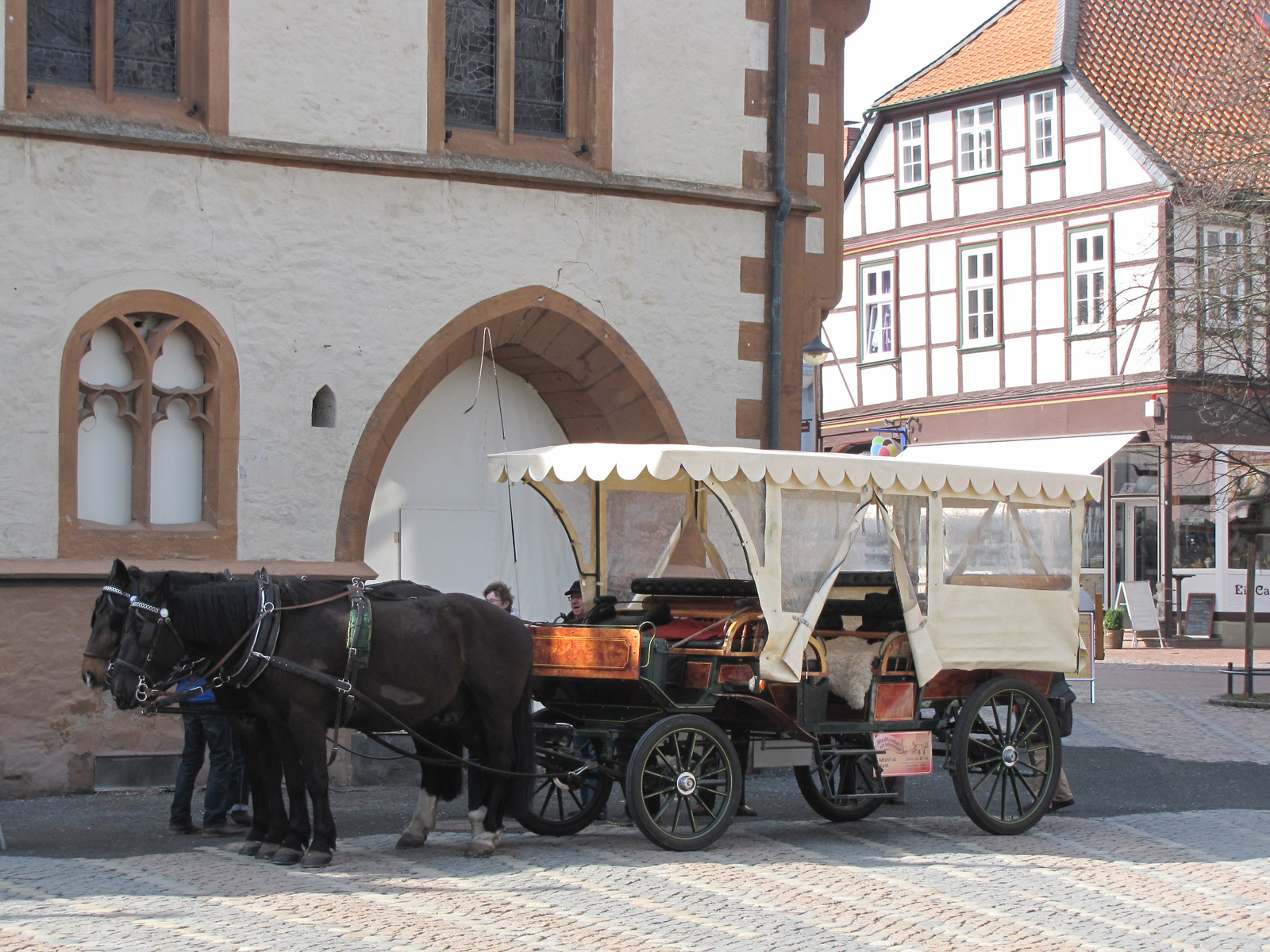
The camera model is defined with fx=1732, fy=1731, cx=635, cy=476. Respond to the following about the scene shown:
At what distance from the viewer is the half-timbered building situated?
27500 mm

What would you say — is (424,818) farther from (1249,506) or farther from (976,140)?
(976,140)

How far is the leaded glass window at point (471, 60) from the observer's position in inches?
498

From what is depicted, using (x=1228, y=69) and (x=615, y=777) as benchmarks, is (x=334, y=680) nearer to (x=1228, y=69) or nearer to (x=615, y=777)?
(x=615, y=777)

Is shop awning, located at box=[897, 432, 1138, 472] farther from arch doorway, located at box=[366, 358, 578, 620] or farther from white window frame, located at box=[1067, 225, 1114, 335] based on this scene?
arch doorway, located at box=[366, 358, 578, 620]

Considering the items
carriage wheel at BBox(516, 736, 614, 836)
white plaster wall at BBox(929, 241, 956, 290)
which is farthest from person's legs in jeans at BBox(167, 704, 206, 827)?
white plaster wall at BBox(929, 241, 956, 290)

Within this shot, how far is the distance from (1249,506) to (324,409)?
1487cm

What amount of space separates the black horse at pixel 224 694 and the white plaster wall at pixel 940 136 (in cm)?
2363

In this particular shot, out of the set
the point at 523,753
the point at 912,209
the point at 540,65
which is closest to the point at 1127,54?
the point at 912,209

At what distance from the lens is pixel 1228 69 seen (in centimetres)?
1833

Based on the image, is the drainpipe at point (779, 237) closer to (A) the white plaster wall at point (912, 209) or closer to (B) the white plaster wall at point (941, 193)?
(B) the white plaster wall at point (941, 193)

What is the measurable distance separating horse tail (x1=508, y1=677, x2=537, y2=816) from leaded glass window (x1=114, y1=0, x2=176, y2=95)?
17.4 feet

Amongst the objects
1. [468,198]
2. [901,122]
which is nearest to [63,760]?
[468,198]

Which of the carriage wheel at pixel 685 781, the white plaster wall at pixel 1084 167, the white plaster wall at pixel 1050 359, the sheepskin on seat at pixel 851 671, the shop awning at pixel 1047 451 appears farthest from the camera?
the white plaster wall at pixel 1050 359

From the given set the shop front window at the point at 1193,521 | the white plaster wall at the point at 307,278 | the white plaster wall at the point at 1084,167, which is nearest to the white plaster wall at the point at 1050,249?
the white plaster wall at the point at 1084,167
